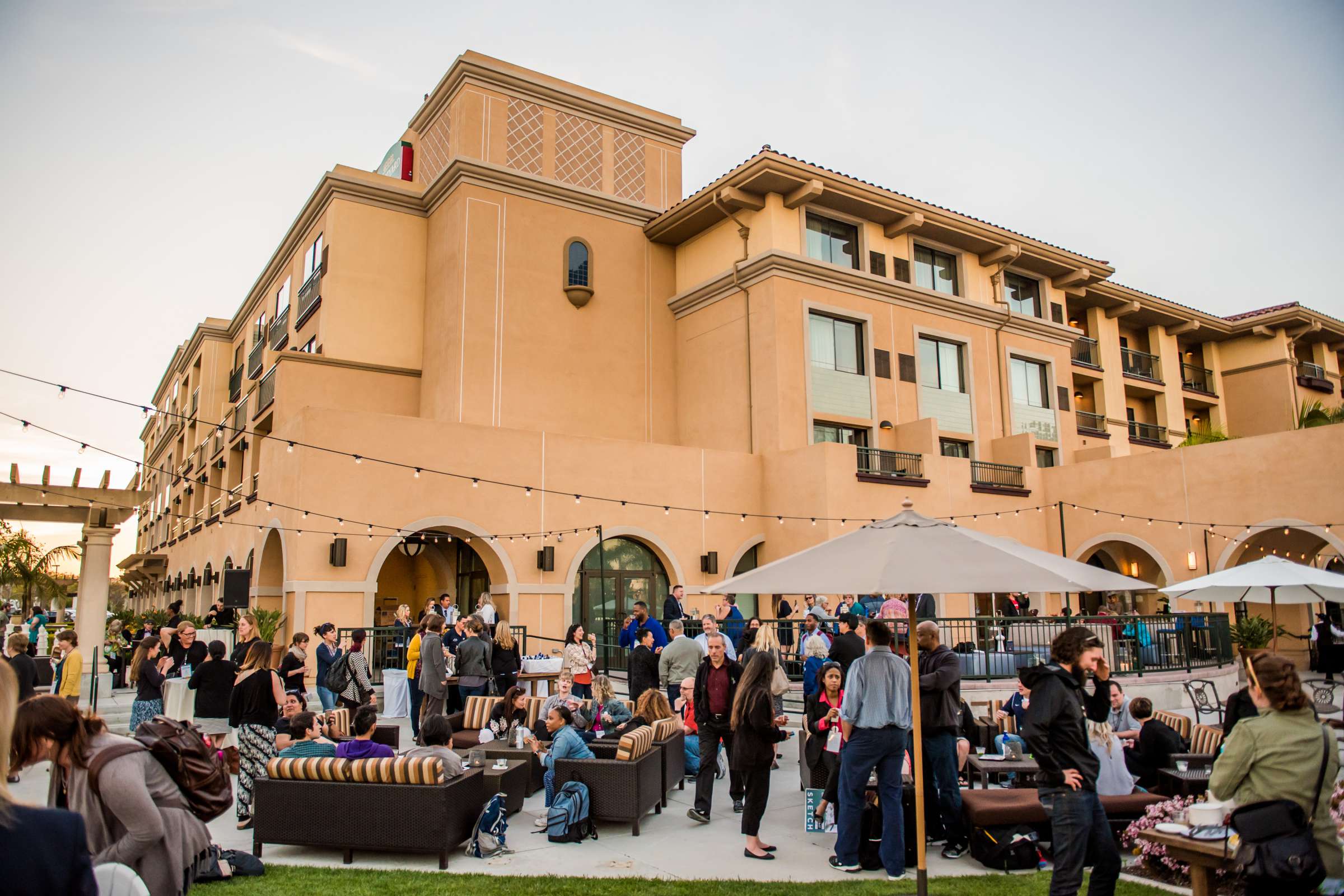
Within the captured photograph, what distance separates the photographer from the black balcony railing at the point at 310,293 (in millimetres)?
24495

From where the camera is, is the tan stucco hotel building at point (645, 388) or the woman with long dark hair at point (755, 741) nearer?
the woman with long dark hair at point (755, 741)

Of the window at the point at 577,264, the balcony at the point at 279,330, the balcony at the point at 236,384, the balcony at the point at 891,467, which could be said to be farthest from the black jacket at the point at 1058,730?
the balcony at the point at 236,384

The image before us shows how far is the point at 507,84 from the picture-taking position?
80.7 feet

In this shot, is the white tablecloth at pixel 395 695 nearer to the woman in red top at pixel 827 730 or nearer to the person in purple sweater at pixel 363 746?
the person in purple sweater at pixel 363 746

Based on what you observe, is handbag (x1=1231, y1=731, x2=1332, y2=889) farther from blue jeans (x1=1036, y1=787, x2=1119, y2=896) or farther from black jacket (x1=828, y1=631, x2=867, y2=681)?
black jacket (x1=828, y1=631, x2=867, y2=681)

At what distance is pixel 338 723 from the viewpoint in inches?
424

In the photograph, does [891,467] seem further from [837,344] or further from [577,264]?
[577,264]

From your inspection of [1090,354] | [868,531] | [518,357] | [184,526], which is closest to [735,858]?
[868,531]

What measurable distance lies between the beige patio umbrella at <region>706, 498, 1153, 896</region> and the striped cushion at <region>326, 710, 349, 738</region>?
245 inches

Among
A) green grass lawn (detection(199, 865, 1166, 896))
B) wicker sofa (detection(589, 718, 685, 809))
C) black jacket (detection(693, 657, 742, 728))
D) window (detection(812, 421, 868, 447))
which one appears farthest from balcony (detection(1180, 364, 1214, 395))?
green grass lawn (detection(199, 865, 1166, 896))

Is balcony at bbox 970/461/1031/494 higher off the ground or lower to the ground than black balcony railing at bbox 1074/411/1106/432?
lower

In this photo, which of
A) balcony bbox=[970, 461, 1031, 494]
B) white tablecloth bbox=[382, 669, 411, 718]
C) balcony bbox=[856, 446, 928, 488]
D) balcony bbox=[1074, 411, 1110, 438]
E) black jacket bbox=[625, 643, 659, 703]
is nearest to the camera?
black jacket bbox=[625, 643, 659, 703]

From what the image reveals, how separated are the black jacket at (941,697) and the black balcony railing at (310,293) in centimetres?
2086

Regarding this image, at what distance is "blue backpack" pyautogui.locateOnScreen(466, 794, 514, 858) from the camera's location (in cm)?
759
